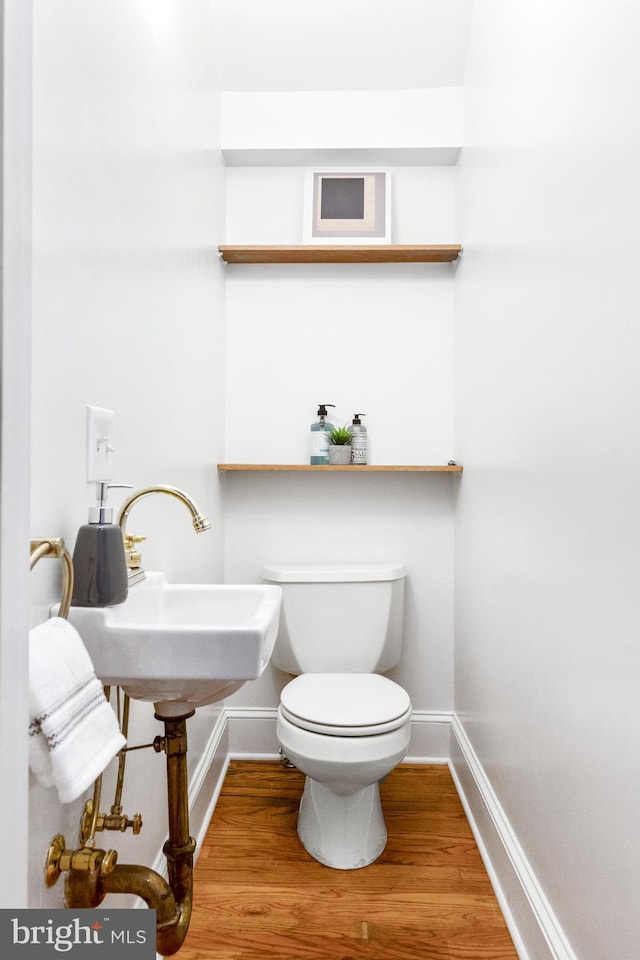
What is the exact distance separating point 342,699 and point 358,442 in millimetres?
848

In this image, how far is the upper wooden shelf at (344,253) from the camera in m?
1.99

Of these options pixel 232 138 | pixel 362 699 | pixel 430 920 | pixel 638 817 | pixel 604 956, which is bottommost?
pixel 430 920

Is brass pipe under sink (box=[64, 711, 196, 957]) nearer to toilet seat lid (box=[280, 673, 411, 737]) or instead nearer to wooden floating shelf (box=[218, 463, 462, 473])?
toilet seat lid (box=[280, 673, 411, 737])

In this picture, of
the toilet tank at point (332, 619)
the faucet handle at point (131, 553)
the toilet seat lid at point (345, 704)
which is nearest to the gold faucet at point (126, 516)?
the faucet handle at point (131, 553)

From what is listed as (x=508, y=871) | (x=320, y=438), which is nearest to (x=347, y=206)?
(x=320, y=438)

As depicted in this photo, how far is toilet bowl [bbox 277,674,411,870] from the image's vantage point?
1451 millimetres

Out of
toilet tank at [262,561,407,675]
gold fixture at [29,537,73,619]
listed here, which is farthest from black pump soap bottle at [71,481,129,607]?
toilet tank at [262,561,407,675]

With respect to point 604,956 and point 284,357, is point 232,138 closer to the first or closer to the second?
point 284,357

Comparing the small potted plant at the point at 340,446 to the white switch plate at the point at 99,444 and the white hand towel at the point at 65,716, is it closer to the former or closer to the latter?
the white switch plate at the point at 99,444

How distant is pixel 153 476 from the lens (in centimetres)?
129

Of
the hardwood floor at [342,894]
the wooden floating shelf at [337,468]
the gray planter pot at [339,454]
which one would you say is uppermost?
the gray planter pot at [339,454]

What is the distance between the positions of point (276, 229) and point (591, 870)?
80.5 inches

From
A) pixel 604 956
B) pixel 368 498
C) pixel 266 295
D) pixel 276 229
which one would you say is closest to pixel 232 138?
pixel 276 229

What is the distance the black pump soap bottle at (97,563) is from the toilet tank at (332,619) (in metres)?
1.03
